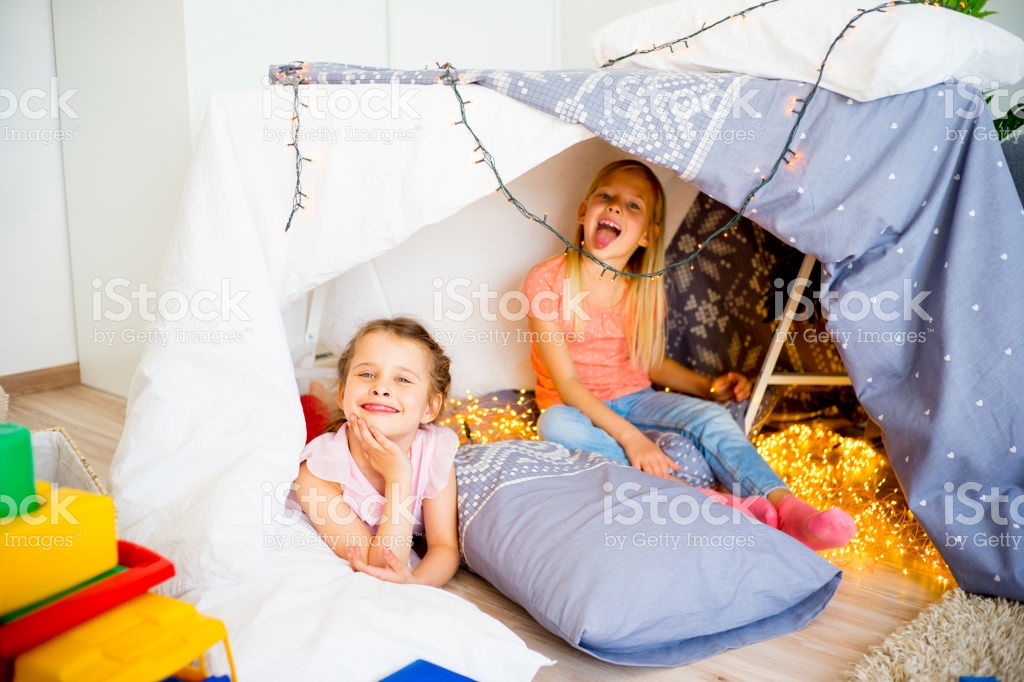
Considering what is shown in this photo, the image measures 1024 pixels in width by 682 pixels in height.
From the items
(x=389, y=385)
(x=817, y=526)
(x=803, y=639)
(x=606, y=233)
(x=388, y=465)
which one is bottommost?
(x=803, y=639)

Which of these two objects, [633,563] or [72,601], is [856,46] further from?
[72,601]

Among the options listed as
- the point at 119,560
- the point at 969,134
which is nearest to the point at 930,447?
the point at 969,134

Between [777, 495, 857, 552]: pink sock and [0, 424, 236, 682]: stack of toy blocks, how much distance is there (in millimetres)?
888

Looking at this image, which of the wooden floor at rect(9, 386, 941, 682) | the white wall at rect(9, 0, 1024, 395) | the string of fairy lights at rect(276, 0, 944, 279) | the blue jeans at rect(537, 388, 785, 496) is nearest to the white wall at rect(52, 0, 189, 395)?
the white wall at rect(9, 0, 1024, 395)

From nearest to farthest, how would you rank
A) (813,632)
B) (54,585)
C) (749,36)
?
(54,585) → (813,632) → (749,36)

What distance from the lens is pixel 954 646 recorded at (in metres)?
1.06

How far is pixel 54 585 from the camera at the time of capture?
2.29 ft

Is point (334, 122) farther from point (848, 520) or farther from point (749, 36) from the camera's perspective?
point (848, 520)

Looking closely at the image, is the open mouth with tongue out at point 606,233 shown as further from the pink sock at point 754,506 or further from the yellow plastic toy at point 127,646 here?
the yellow plastic toy at point 127,646

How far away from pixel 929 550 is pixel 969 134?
→ 2.20 ft

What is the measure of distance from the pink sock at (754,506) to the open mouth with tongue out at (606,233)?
1.78 ft

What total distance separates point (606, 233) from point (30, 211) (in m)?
1.55

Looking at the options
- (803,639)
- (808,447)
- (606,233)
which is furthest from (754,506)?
(606,233)

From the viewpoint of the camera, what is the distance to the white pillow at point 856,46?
1.18m
